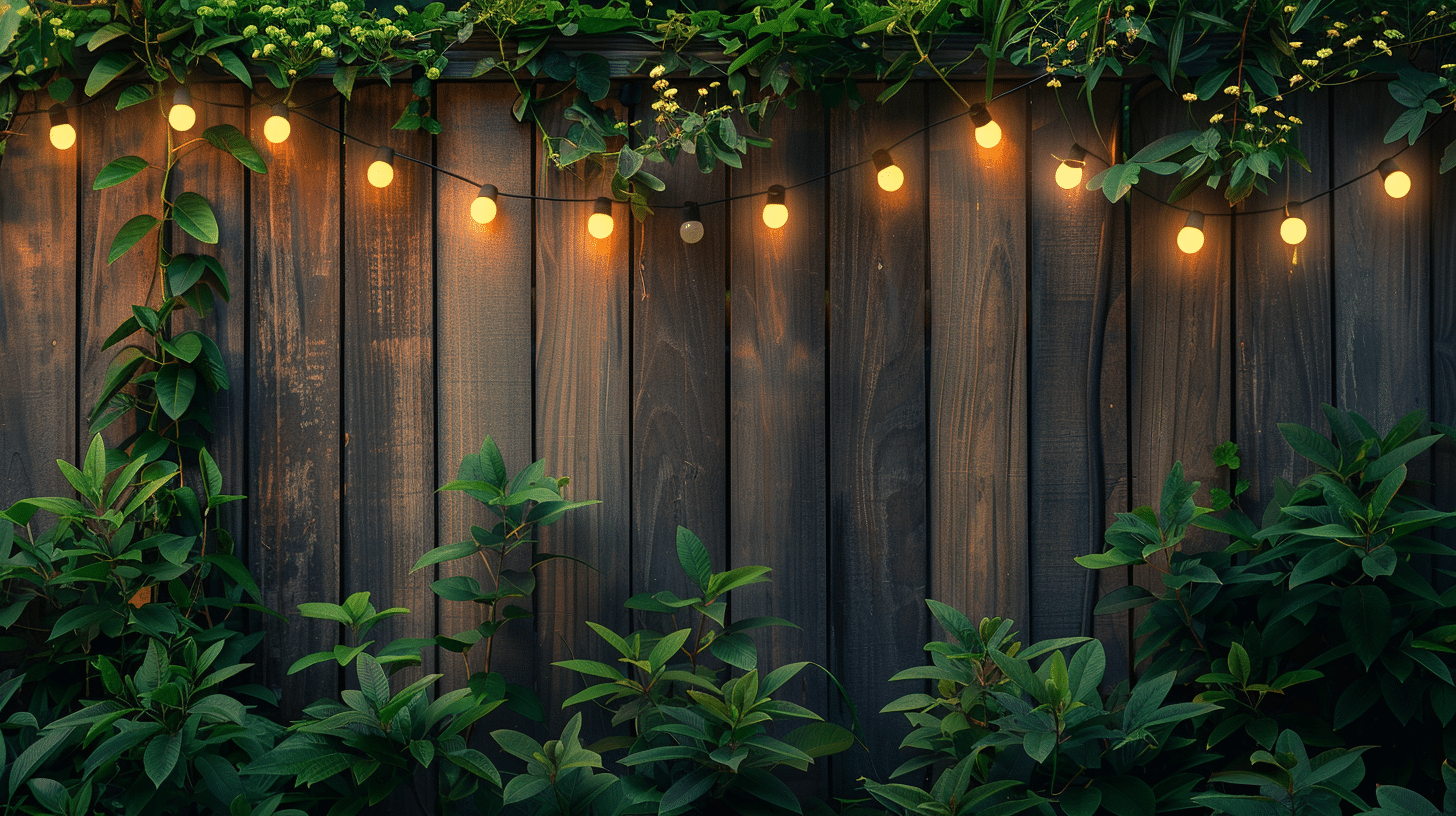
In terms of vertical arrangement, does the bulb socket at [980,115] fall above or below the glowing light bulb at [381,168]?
above

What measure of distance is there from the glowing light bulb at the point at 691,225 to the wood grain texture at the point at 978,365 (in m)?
0.46

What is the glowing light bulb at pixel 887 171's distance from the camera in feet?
5.55

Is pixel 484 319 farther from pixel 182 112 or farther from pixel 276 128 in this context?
pixel 182 112

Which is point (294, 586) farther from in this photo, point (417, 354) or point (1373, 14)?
point (1373, 14)

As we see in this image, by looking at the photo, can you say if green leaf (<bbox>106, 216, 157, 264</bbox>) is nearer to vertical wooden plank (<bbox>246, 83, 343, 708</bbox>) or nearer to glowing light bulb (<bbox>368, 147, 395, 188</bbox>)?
vertical wooden plank (<bbox>246, 83, 343, 708</bbox>)

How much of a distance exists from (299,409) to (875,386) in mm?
1140

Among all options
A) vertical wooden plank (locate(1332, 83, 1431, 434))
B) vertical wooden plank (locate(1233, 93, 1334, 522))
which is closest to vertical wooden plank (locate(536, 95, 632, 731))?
vertical wooden plank (locate(1233, 93, 1334, 522))

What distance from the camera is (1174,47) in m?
1.55

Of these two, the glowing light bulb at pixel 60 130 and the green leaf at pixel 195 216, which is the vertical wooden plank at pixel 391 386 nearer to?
the green leaf at pixel 195 216

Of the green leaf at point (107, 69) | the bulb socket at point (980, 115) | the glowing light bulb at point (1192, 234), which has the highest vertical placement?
the green leaf at point (107, 69)

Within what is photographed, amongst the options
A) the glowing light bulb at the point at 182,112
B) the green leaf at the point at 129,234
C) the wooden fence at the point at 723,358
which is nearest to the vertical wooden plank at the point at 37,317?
the wooden fence at the point at 723,358

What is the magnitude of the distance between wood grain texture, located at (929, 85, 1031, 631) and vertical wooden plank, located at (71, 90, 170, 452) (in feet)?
5.10

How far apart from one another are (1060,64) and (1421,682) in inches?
47.5

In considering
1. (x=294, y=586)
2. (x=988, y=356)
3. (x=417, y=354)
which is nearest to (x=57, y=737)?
(x=294, y=586)
